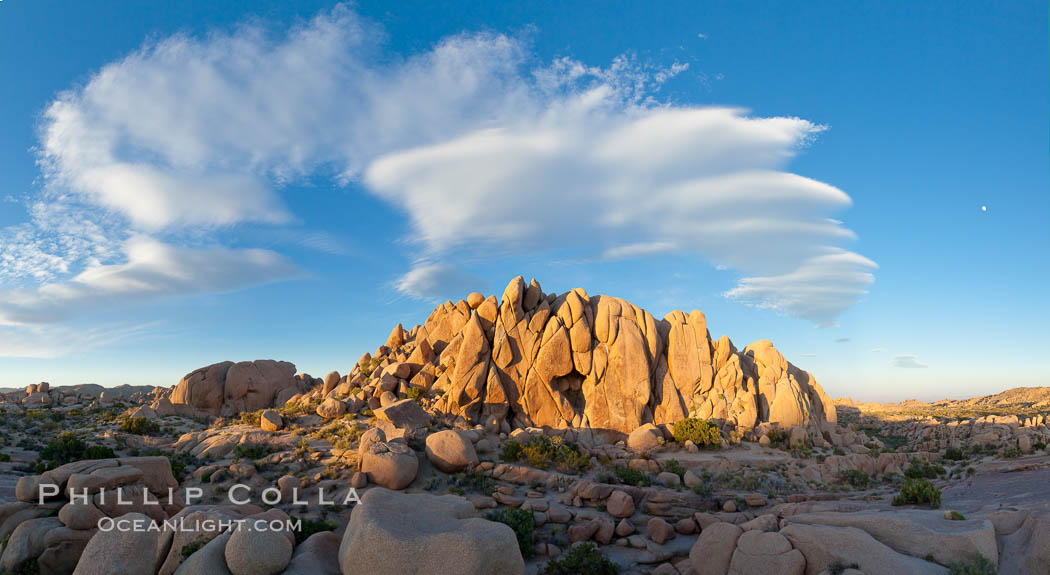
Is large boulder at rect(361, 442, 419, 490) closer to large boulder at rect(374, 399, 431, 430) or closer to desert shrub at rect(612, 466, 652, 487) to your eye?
large boulder at rect(374, 399, 431, 430)

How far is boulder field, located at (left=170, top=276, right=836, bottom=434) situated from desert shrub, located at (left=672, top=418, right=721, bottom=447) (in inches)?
155

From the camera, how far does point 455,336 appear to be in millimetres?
49969

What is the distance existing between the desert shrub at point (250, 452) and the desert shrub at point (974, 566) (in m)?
32.5

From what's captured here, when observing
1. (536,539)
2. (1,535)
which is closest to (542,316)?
(536,539)

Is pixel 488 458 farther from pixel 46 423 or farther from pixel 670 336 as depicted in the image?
pixel 46 423

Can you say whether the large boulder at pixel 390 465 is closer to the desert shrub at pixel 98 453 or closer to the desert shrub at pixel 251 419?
the desert shrub at pixel 98 453

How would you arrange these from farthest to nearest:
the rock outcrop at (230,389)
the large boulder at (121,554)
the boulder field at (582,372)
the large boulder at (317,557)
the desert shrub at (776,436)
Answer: the rock outcrop at (230,389)
the boulder field at (582,372)
the desert shrub at (776,436)
the large boulder at (317,557)
the large boulder at (121,554)

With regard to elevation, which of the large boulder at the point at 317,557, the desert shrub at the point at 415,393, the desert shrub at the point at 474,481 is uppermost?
the desert shrub at the point at 415,393

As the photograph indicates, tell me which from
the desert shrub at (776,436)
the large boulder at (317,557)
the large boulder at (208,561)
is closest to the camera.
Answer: the large boulder at (208,561)

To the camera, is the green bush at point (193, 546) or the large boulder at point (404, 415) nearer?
the green bush at point (193, 546)

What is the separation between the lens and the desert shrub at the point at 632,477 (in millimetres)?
29467

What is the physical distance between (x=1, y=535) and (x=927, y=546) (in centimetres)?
2944

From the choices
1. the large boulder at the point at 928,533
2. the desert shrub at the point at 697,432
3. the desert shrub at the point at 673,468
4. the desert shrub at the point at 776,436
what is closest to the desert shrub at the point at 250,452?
the desert shrub at the point at 673,468

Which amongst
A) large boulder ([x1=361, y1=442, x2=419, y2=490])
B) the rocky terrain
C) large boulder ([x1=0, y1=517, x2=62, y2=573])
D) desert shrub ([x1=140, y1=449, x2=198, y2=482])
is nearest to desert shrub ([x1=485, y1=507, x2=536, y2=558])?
the rocky terrain
